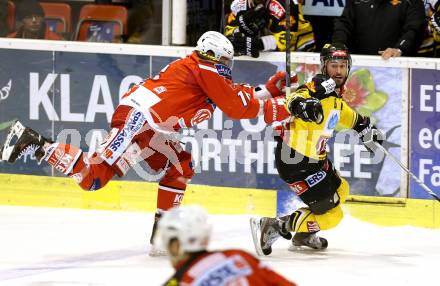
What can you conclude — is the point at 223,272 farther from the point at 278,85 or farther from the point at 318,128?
the point at 278,85

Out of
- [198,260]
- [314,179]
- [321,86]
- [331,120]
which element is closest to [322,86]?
[321,86]

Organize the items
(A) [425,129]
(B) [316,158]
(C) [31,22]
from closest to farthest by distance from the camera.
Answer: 1. (B) [316,158]
2. (A) [425,129]
3. (C) [31,22]

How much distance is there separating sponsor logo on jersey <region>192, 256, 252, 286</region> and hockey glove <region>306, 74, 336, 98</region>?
2801mm

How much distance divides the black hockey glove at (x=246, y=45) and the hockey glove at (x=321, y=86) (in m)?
1.21

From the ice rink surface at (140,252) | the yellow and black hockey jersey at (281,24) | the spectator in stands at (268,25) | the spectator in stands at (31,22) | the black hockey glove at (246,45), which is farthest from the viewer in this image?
the spectator in stands at (31,22)

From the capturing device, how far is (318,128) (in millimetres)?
6164

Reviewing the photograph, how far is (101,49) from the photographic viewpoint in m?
7.46

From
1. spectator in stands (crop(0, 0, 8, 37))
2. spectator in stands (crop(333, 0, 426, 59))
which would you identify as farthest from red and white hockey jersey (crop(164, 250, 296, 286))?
spectator in stands (crop(0, 0, 8, 37))

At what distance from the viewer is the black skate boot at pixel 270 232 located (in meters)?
6.13

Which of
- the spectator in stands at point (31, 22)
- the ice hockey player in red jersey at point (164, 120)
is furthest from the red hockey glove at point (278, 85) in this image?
the spectator in stands at point (31, 22)

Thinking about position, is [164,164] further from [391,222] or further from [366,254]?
[391,222]

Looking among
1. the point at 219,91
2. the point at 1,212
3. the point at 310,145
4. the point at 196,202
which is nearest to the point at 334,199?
the point at 310,145

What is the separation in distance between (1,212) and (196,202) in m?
1.30

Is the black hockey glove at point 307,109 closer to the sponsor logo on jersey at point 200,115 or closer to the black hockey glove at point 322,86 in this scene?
the black hockey glove at point 322,86
